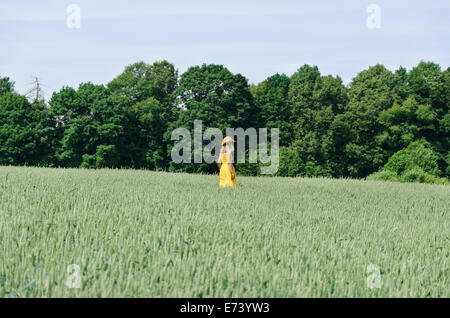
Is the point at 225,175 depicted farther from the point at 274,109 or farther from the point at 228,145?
the point at 274,109

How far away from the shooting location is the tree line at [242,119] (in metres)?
40.0

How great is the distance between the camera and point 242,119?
4109 cm

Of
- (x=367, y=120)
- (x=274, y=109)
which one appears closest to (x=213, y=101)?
(x=274, y=109)

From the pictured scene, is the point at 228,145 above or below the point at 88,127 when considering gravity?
below

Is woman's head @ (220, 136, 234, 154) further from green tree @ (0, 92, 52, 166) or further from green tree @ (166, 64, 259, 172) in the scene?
green tree @ (0, 92, 52, 166)

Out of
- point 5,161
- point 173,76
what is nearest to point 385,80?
point 173,76

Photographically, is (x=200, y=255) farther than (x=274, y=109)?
No

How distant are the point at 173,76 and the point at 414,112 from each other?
93.8ft

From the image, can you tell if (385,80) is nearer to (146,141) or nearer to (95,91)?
(146,141)

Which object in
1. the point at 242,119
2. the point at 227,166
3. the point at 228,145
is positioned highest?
the point at 242,119

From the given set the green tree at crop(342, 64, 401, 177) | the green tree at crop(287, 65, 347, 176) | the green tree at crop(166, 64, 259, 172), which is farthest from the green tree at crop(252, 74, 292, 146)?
the green tree at crop(342, 64, 401, 177)

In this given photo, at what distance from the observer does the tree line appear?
40031mm

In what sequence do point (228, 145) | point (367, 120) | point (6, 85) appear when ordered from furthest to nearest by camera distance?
point (6, 85)
point (367, 120)
point (228, 145)

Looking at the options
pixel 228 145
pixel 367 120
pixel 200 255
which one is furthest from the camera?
pixel 367 120
